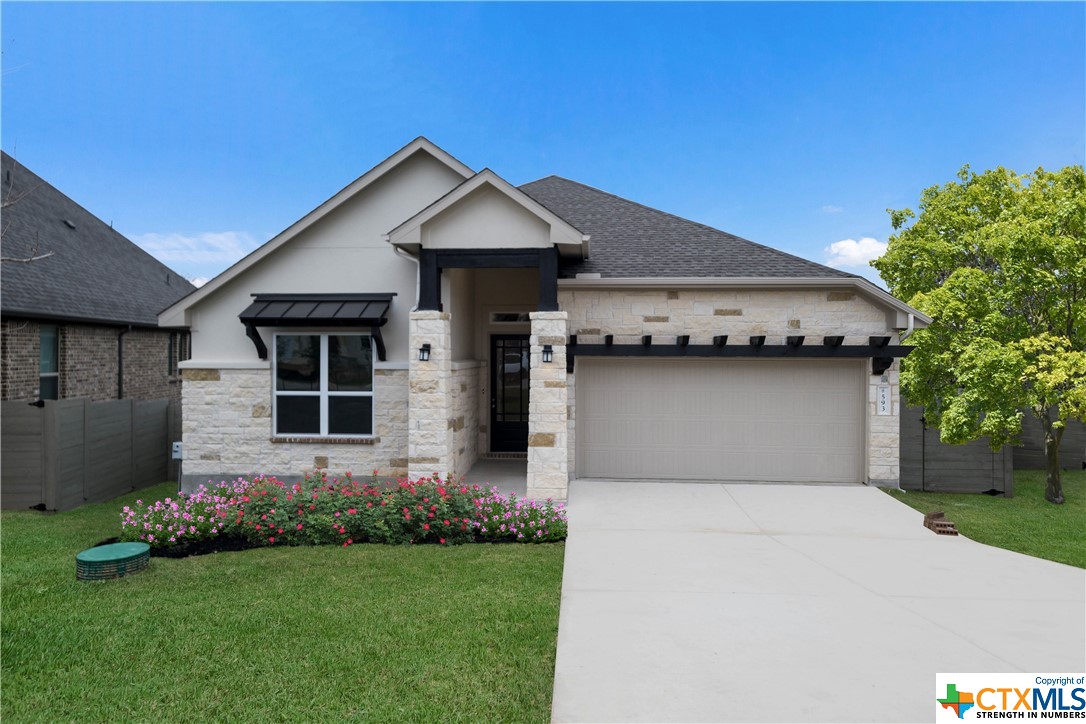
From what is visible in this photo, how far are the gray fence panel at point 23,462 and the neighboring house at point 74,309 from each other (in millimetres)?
2094

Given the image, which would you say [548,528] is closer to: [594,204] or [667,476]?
[667,476]

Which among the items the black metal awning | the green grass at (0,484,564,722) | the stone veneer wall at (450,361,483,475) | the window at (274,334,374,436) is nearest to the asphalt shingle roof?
the stone veneer wall at (450,361,483,475)

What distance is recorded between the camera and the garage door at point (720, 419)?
998cm

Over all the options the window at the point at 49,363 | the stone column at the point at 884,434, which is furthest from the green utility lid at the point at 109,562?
the stone column at the point at 884,434

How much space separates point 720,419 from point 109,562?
9088mm

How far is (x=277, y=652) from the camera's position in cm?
420

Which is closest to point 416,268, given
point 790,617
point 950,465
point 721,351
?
point 721,351

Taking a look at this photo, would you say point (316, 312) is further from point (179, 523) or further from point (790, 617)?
point (790, 617)

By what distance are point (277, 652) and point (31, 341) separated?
11504mm

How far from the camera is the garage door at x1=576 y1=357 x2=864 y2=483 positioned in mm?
9984

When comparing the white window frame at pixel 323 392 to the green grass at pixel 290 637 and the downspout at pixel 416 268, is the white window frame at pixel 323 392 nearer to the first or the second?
the downspout at pixel 416 268

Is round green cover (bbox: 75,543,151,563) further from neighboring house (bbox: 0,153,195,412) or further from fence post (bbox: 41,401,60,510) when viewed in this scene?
neighboring house (bbox: 0,153,195,412)

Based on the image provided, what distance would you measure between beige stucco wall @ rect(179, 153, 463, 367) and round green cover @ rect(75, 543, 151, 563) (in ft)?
13.8

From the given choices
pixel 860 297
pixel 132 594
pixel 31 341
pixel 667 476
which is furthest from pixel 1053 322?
pixel 31 341
